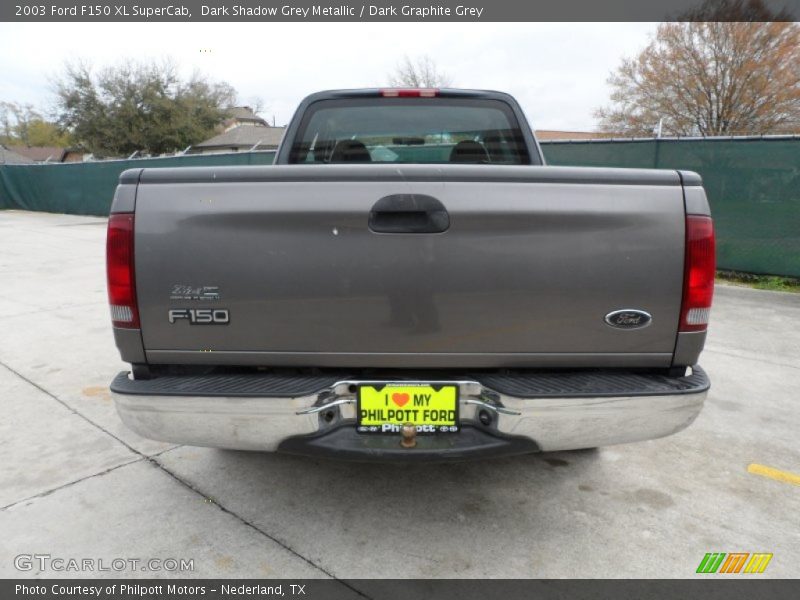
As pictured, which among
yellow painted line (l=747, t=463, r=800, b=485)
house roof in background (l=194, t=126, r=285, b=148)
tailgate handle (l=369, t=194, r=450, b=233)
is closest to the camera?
tailgate handle (l=369, t=194, r=450, b=233)

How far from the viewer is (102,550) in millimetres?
2357

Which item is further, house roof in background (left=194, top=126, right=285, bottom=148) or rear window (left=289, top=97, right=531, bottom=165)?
house roof in background (left=194, top=126, right=285, bottom=148)

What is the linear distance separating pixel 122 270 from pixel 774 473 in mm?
3186

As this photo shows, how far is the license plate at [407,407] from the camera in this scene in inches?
83.4

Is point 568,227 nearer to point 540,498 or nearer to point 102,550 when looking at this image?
point 540,498

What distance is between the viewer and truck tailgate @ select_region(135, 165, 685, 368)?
81.5 inches

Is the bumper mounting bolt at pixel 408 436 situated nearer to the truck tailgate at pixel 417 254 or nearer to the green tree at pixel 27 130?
the truck tailgate at pixel 417 254

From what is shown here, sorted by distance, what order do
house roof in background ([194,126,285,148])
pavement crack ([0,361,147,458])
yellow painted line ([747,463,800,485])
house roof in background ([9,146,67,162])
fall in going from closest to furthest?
yellow painted line ([747,463,800,485]) → pavement crack ([0,361,147,458]) → house roof in background ([194,126,285,148]) → house roof in background ([9,146,67,162])

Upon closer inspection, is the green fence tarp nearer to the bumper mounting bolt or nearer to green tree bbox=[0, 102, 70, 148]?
the bumper mounting bolt

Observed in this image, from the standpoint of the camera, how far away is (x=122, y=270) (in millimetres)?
2113

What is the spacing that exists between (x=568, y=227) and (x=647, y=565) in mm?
1349

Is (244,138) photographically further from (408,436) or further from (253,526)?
(408,436)
